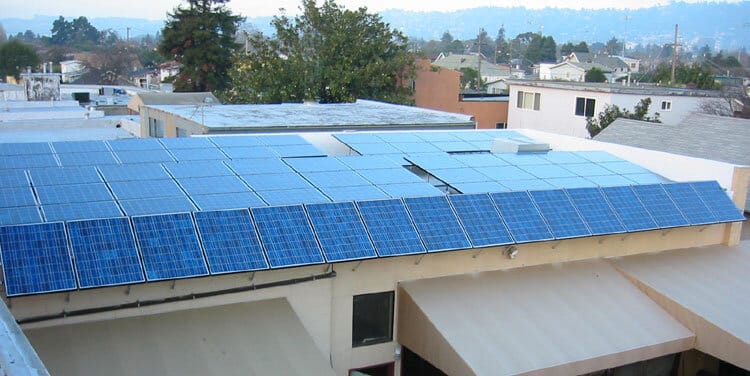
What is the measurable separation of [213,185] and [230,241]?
2.41 meters

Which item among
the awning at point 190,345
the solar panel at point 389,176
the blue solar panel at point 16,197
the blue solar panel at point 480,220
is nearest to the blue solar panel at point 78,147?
the blue solar panel at point 16,197

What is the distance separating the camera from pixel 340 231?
39.2ft

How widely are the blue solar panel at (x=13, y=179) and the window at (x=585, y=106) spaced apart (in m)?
32.7

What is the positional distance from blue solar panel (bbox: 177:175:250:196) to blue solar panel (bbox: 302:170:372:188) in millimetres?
1391

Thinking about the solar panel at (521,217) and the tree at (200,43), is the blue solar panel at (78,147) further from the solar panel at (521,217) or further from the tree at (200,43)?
the tree at (200,43)

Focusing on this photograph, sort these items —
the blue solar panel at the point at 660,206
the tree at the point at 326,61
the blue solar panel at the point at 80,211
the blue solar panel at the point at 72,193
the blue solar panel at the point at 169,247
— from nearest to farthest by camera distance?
the blue solar panel at the point at 169,247 → the blue solar panel at the point at 80,211 → the blue solar panel at the point at 72,193 → the blue solar panel at the point at 660,206 → the tree at the point at 326,61

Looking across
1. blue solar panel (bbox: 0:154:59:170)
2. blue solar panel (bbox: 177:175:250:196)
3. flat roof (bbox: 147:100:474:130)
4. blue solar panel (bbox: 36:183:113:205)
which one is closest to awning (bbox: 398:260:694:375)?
blue solar panel (bbox: 177:175:250:196)

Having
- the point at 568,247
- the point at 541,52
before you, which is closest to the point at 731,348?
the point at 568,247

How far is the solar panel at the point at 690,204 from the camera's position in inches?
593

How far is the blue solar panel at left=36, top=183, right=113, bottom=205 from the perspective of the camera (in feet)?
38.4

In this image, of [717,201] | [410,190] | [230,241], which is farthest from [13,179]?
[717,201]

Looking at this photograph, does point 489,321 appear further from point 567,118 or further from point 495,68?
point 495,68

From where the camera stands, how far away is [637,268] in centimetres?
1452

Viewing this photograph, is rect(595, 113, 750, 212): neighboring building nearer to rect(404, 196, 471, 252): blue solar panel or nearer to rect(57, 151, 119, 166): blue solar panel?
rect(404, 196, 471, 252): blue solar panel
